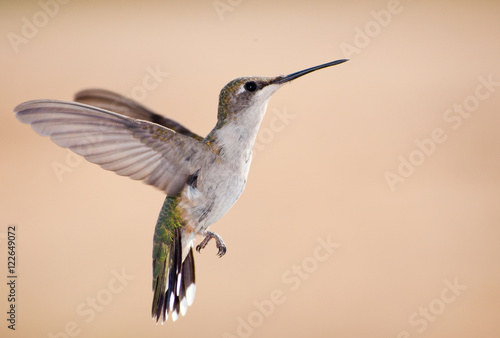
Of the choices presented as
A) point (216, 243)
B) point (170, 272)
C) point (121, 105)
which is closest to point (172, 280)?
point (170, 272)

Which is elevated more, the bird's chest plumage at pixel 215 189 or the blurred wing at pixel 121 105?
the blurred wing at pixel 121 105

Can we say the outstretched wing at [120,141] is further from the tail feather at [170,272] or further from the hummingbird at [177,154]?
the tail feather at [170,272]

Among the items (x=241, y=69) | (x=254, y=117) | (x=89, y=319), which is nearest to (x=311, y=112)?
(x=241, y=69)

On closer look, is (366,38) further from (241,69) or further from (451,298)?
(451,298)

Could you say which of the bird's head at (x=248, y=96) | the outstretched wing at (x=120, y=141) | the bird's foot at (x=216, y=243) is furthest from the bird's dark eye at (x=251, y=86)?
the bird's foot at (x=216, y=243)

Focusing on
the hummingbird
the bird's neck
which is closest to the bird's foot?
the hummingbird

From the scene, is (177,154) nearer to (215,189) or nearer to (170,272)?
(215,189)
